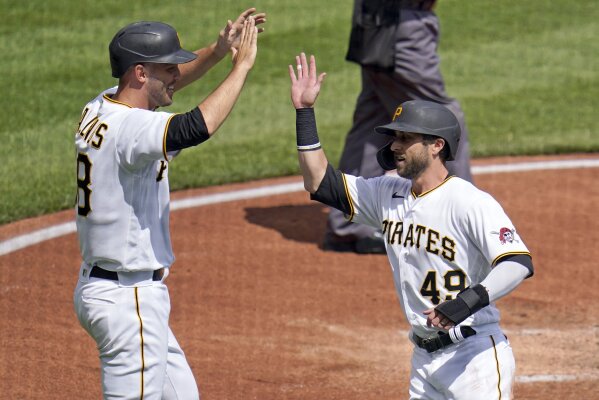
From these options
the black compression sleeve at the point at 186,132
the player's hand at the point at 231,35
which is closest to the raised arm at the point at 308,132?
the black compression sleeve at the point at 186,132

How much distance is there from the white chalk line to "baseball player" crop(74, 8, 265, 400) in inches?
145

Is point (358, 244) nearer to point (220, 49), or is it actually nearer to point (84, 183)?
point (220, 49)

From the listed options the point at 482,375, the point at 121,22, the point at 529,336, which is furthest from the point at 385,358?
the point at 121,22

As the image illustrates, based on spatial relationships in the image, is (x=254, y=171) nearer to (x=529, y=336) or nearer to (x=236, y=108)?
(x=236, y=108)

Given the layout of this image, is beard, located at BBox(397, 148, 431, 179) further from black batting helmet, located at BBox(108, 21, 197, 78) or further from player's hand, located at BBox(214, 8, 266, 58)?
player's hand, located at BBox(214, 8, 266, 58)

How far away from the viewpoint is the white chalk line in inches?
338

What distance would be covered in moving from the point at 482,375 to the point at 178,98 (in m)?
8.15

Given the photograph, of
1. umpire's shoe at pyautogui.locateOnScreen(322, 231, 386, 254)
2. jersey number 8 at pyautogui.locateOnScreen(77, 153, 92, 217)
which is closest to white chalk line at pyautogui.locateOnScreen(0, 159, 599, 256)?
umpire's shoe at pyautogui.locateOnScreen(322, 231, 386, 254)

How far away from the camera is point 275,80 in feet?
42.7

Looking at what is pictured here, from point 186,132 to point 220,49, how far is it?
3.68ft

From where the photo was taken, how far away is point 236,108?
40.5 feet

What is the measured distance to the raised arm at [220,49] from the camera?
5492 mm

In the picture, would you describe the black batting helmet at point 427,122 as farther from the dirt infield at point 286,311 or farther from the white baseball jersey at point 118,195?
the dirt infield at point 286,311

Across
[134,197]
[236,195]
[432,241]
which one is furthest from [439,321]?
[236,195]
